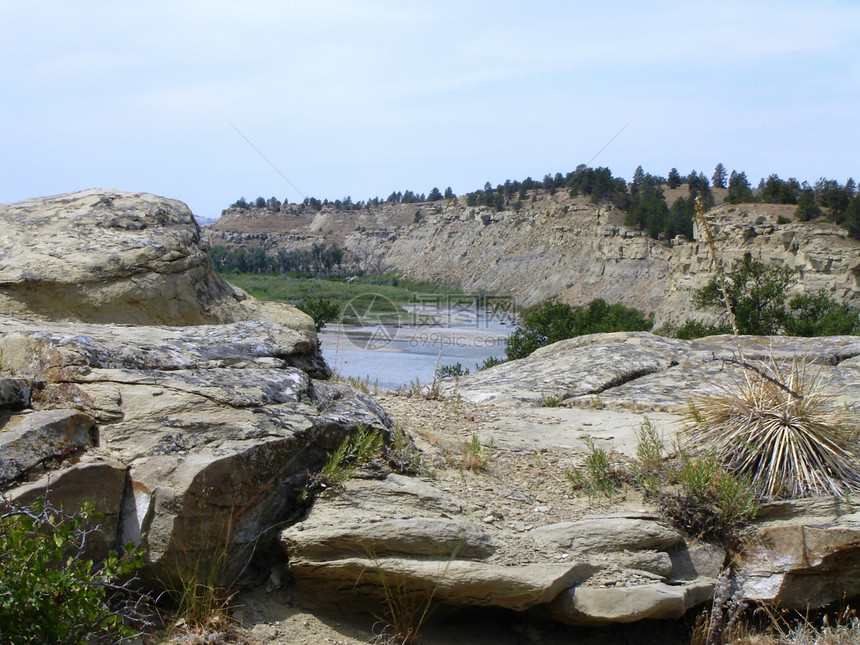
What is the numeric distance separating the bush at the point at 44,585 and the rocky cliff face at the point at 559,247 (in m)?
39.7

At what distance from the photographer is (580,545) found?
416cm

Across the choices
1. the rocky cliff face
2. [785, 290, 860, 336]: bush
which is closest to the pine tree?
the rocky cliff face

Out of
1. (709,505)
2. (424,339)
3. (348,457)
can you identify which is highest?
(348,457)

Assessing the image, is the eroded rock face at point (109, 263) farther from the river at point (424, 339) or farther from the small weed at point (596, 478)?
the river at point (424, 339)

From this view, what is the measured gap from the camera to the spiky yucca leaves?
15.4ft

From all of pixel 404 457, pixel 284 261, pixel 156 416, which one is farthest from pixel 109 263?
pixel 284 261

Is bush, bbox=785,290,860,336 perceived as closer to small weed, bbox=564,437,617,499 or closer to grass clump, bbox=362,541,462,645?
small weed, bbox=564,437,617,499

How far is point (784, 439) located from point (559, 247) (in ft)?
204

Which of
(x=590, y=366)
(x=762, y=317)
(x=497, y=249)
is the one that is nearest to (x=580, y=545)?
(x=590, y=366)

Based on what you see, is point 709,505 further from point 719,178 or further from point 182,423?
point 719,178

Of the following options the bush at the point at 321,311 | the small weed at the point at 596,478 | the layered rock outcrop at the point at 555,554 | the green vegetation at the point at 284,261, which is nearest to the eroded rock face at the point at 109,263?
the layered rock outcrop at the point at 555,554

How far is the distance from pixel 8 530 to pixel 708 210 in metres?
47.9

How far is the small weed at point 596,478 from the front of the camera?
4.82m

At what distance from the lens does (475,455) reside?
5238mm
